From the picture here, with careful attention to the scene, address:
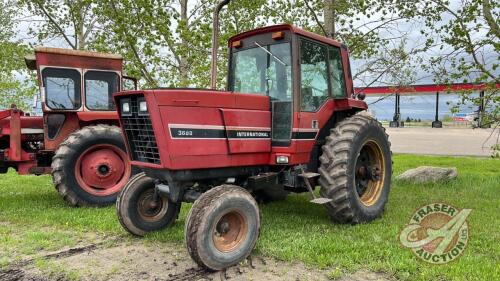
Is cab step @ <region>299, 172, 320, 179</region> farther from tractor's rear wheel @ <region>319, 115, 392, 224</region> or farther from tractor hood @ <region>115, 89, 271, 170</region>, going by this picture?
tractor hood @ <region>115, 89, 271, 170</region>

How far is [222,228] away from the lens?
4.65 meters

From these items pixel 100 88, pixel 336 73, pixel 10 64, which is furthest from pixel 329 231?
pixel 10 64

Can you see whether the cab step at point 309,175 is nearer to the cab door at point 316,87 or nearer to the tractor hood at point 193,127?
the cab door at point 316,87

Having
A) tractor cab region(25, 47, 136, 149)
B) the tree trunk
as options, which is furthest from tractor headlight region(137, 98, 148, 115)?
the tree trunk

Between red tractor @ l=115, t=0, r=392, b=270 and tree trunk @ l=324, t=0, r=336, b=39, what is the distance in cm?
362

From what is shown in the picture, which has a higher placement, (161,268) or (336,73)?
(336,73)

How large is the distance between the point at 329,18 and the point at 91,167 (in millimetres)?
5999

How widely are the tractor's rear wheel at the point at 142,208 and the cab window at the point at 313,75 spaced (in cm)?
215

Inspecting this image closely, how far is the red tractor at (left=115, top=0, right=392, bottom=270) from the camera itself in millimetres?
4543

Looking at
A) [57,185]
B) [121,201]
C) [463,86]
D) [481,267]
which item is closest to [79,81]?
[57,185]

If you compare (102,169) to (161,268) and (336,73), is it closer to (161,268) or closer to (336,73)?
(161,268)

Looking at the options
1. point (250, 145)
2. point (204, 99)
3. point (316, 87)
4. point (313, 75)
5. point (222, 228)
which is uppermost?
point (313, 75)

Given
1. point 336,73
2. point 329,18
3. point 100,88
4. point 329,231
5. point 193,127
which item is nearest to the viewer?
point 193,127

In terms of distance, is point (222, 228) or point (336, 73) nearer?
point (222, 228)
